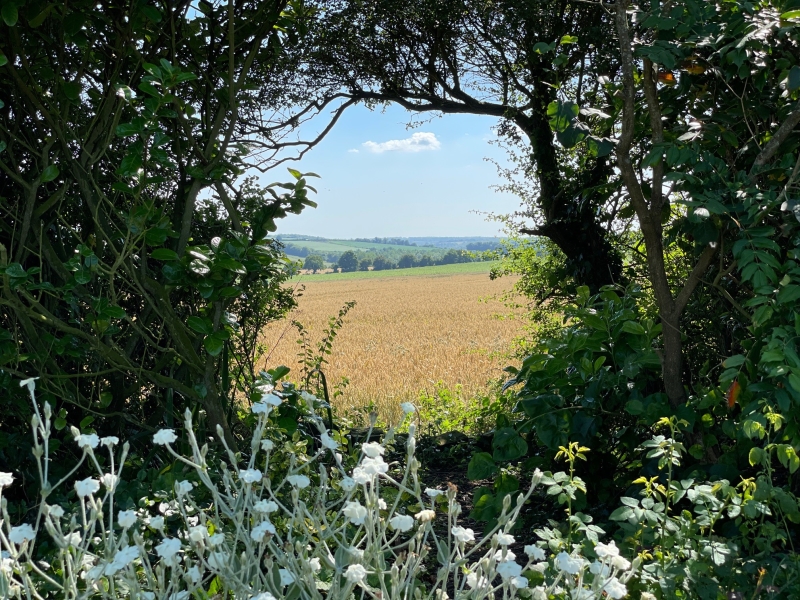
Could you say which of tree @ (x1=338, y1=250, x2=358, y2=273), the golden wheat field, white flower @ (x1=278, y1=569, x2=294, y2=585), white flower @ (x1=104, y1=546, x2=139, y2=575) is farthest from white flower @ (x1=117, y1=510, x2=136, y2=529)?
tree @ (x1=338, y1=250, x2=358, y2=273)

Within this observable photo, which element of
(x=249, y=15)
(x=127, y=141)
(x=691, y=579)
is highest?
(x=249, y=15)

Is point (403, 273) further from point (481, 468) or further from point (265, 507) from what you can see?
point (265, 507)

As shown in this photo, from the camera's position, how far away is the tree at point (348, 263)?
1854 inches

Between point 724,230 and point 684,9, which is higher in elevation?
point 684,9

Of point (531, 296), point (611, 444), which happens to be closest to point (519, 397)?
point (611, 444)

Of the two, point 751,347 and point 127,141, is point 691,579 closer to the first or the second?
point 751,347

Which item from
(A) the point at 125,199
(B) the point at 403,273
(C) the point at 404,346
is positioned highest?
(A) the point at 125,199

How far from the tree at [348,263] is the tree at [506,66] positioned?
135 feet

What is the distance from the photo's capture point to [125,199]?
2.91 m

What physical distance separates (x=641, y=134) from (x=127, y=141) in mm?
2251

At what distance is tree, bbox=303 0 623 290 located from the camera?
14.5 feet

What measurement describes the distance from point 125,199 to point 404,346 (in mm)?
8873

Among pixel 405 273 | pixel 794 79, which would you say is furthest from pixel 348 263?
pixel 794 79

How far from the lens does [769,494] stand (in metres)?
1.75
